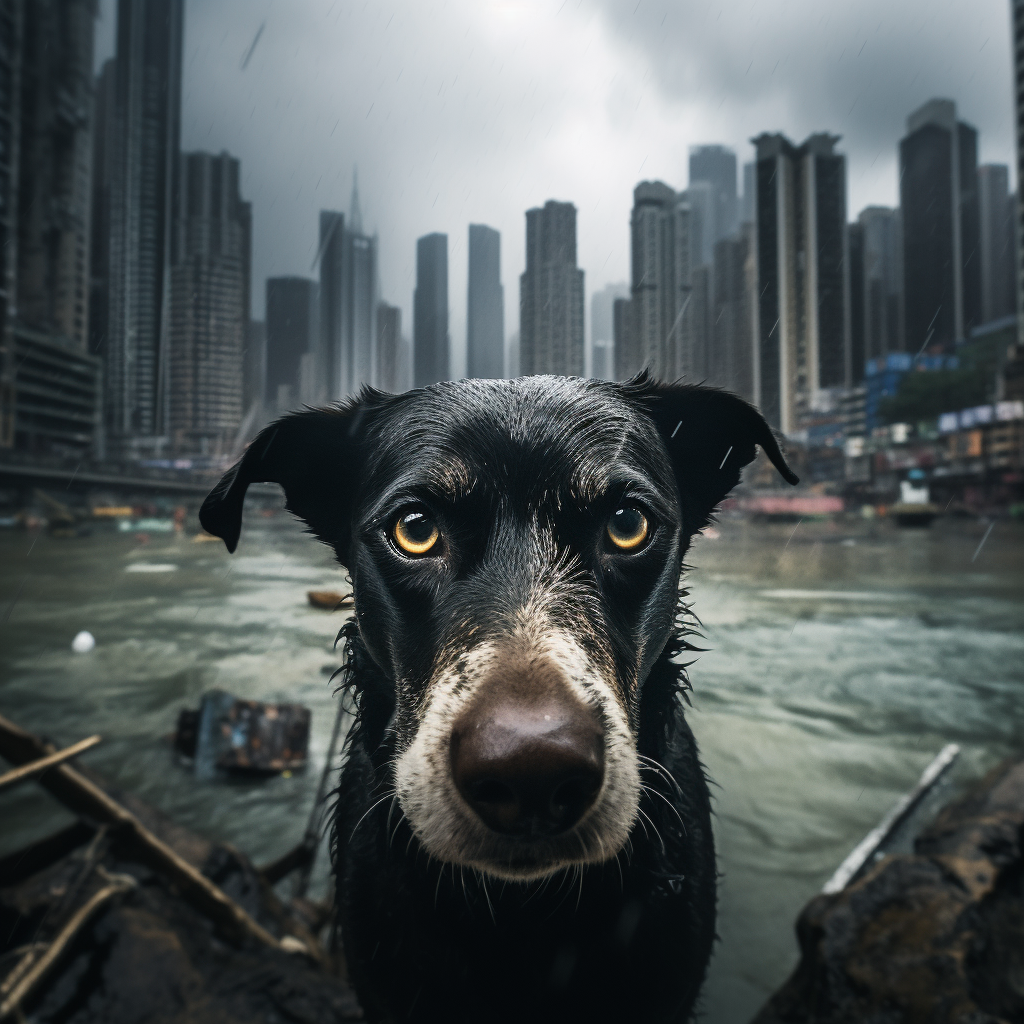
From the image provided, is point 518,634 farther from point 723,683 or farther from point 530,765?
point 723,683

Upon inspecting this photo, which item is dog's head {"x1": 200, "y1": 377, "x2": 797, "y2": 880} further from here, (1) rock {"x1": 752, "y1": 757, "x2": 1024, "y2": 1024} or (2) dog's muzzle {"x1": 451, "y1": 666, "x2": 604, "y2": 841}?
(1) rock {"x1": 752, "y1": 757, "x2": 1024, "y2": 1024}

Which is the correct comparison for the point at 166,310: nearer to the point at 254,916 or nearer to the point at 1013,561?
the point at 254,916

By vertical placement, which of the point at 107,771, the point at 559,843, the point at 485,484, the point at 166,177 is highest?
the point at 166,177

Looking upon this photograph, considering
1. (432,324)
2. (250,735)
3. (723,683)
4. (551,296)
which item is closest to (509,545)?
(432,324)

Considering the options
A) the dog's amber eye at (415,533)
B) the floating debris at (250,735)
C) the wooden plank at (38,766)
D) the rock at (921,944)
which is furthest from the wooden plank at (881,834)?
the floating debris at (250,735)

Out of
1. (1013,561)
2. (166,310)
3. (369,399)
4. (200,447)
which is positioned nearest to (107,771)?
(200,447)

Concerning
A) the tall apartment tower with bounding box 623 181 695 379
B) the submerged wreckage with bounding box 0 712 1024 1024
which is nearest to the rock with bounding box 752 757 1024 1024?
the submerged wreckage with bounding box 0 712 1024 1024

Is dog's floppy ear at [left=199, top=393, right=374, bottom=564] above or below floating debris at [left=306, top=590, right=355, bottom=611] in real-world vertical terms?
above
